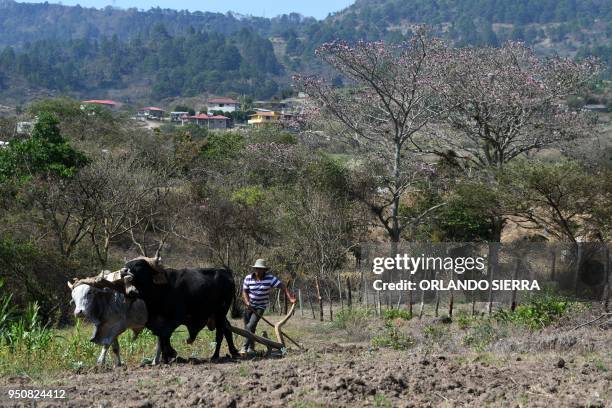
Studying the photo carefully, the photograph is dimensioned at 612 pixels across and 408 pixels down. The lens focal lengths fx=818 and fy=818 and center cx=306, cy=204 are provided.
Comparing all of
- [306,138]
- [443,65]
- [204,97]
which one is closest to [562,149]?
[443,65]

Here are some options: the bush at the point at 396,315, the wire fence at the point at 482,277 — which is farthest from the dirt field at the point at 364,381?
the wire fence at the point at 482,277

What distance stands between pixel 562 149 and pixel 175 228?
45.2 ft

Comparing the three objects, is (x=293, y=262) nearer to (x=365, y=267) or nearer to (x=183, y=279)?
(x=365, y=267)

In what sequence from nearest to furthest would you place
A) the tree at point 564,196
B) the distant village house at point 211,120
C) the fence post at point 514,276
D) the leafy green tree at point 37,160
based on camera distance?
the fence post at point 514,276 < the tree at point 564,196 < the leafy green tree at point 37,160 < the distant village house at point 211,120

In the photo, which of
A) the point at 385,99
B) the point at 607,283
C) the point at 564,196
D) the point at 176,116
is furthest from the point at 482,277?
the point at 176,116

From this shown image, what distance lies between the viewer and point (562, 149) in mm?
28297

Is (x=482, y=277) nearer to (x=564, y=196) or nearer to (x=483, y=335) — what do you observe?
(x=564, y=196)

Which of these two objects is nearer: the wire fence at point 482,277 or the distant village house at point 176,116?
the wire fence at point 482,277

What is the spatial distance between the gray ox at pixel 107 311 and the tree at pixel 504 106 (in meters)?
17.1

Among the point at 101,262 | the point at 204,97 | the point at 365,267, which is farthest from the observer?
the point at 204,97

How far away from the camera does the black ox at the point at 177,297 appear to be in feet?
34.4

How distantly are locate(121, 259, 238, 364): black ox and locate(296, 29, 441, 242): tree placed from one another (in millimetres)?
14626

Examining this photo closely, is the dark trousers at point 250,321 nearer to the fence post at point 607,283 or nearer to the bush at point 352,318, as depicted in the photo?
the bush at point 352,318

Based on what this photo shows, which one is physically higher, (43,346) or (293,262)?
(43,346)
